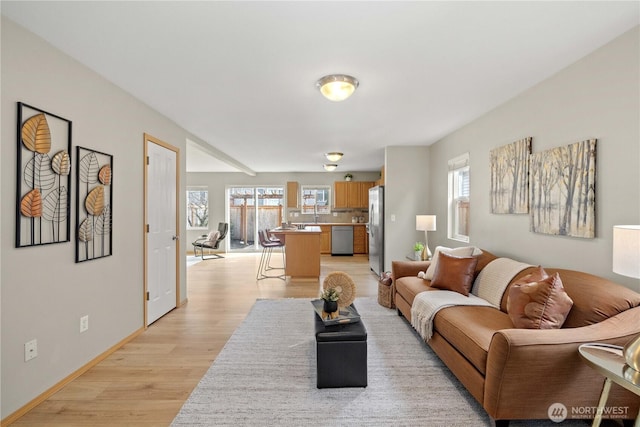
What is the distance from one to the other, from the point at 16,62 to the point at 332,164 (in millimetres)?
6157

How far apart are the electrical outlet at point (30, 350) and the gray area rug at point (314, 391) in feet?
3.49

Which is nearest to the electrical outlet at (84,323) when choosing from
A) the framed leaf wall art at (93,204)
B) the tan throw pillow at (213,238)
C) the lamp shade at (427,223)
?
the framed leaf wall art at (93,204)

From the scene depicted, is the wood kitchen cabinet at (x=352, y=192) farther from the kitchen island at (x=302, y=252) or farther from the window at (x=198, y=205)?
the window at (x=198, y=205)

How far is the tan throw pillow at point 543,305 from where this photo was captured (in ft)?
6.63

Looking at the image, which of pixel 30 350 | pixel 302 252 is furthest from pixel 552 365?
pixel 302 252

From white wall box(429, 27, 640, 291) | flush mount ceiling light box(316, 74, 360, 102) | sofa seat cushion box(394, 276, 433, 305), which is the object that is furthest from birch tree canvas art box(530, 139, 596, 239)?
flush mount ceiling light box(316, 74, 360, 102)

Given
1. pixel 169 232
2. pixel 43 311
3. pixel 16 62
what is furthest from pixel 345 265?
pixel 16 62

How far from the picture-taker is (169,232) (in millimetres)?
4008

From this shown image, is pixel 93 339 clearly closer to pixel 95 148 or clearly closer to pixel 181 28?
pixel 95 148

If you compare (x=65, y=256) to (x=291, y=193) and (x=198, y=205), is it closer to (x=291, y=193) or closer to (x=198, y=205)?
(x=291, y=193)

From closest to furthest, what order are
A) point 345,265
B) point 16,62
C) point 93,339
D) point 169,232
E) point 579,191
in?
point 16,62, point 579,191, point 93,339, point 169,232, point 345,265

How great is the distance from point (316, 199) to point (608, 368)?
332 inches

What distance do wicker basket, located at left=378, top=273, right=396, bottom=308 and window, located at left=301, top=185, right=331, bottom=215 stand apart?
5.56m

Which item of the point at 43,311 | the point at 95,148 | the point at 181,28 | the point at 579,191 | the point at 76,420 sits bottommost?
the point at 76,420
